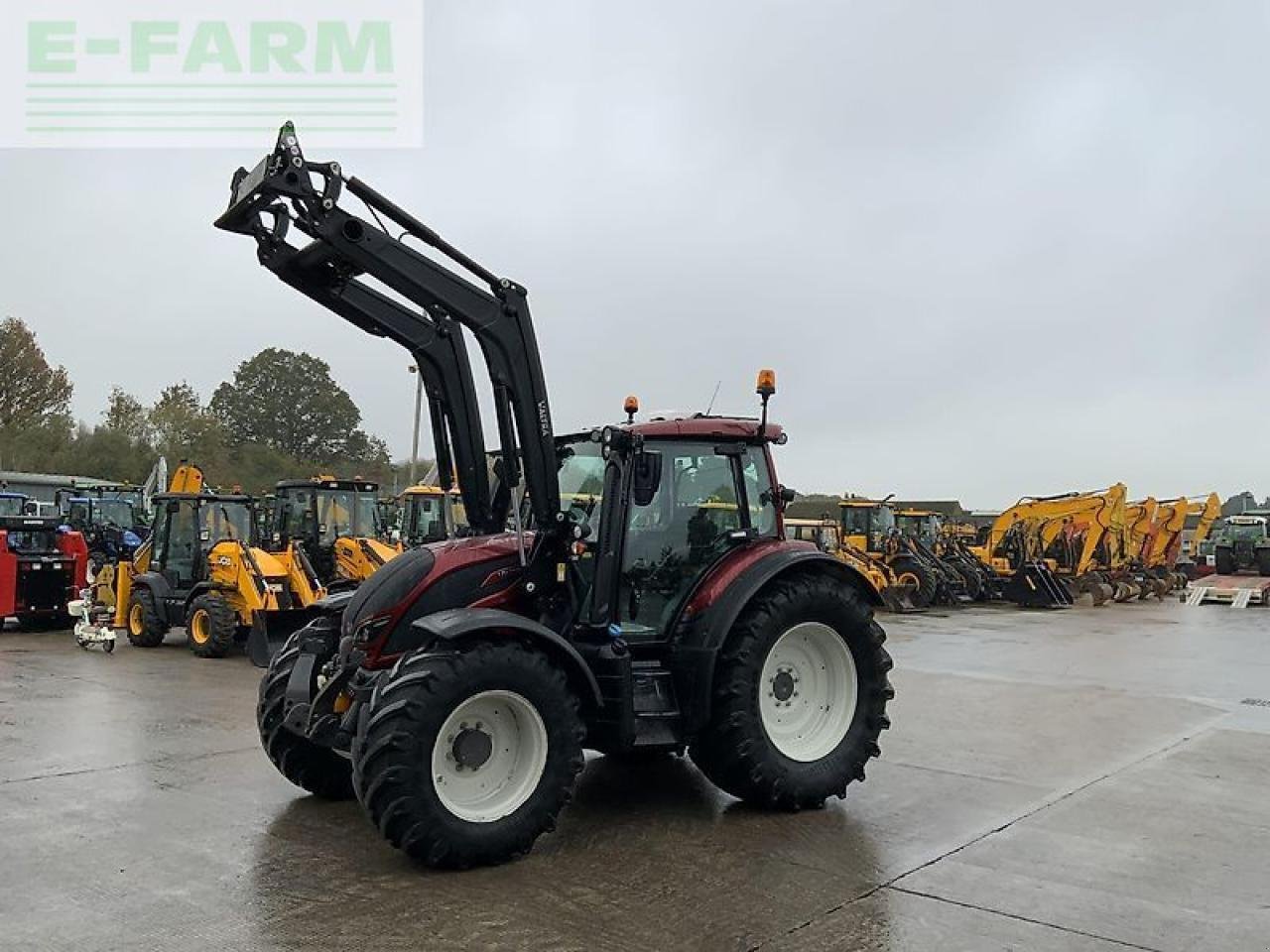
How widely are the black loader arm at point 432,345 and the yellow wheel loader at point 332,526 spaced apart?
933cm

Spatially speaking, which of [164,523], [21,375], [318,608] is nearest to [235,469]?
[21,375]

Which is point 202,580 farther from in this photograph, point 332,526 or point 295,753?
point 295,753

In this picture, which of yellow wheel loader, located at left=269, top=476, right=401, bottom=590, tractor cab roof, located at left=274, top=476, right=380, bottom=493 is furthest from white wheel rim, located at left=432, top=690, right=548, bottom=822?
tractor cab roof, located at left=274, top=476, right=380, bottom=493

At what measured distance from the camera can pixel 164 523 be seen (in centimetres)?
1462

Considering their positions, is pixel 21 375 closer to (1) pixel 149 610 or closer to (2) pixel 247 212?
(1) pixel 149 610

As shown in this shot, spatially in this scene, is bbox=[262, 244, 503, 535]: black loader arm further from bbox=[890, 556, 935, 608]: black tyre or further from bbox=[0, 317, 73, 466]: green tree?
bbox=[0, 317, 73, 466]: green tree

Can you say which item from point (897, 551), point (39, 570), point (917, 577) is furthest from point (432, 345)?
point (897, 551)

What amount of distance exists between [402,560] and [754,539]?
2.07 m

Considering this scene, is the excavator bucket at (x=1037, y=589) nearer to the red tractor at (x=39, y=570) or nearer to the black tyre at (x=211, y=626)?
the black tyre at (x=211, y=626)

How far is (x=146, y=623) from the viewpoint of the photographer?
551 inches

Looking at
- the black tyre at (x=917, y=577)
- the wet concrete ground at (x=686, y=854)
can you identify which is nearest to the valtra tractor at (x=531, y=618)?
the wet concrete ground at (x=686, y=854)

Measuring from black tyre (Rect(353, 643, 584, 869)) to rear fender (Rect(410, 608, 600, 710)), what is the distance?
0.23 feet

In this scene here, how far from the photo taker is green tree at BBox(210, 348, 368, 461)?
69375 millimetres

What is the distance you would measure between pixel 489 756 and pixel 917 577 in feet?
63.4
